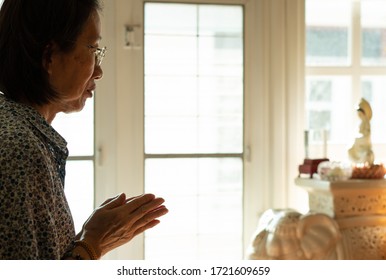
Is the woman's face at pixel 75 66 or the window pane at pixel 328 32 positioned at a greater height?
the window pane at pixel 328 32

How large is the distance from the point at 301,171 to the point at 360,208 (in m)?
0.20

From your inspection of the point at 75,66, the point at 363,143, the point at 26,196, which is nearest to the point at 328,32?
the point at 363,143

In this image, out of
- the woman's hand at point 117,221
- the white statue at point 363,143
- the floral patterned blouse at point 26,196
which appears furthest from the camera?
the white statue at point 363,143

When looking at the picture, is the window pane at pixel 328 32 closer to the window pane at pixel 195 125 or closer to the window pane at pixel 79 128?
the window pane at pixel 195 125

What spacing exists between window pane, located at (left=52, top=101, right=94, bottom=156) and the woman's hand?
1177 mm

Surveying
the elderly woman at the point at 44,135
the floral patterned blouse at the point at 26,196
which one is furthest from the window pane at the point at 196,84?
the floral patterned blouse at the point at 26,196

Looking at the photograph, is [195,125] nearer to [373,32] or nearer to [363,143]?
[363,143]

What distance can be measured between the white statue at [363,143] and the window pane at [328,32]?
29cm

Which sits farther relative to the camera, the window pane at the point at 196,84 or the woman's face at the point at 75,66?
the window pane at the point at 196,84

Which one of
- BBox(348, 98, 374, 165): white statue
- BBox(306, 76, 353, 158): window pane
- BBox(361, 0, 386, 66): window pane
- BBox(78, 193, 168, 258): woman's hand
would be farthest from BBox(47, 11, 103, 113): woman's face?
BBox(361, 0, 386, 66): window pane

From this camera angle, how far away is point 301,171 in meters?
1.82

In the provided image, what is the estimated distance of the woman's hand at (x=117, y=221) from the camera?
2.30 ft

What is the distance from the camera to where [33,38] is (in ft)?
2.25

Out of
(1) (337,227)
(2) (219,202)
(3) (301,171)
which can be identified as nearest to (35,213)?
(1) (337,227)
